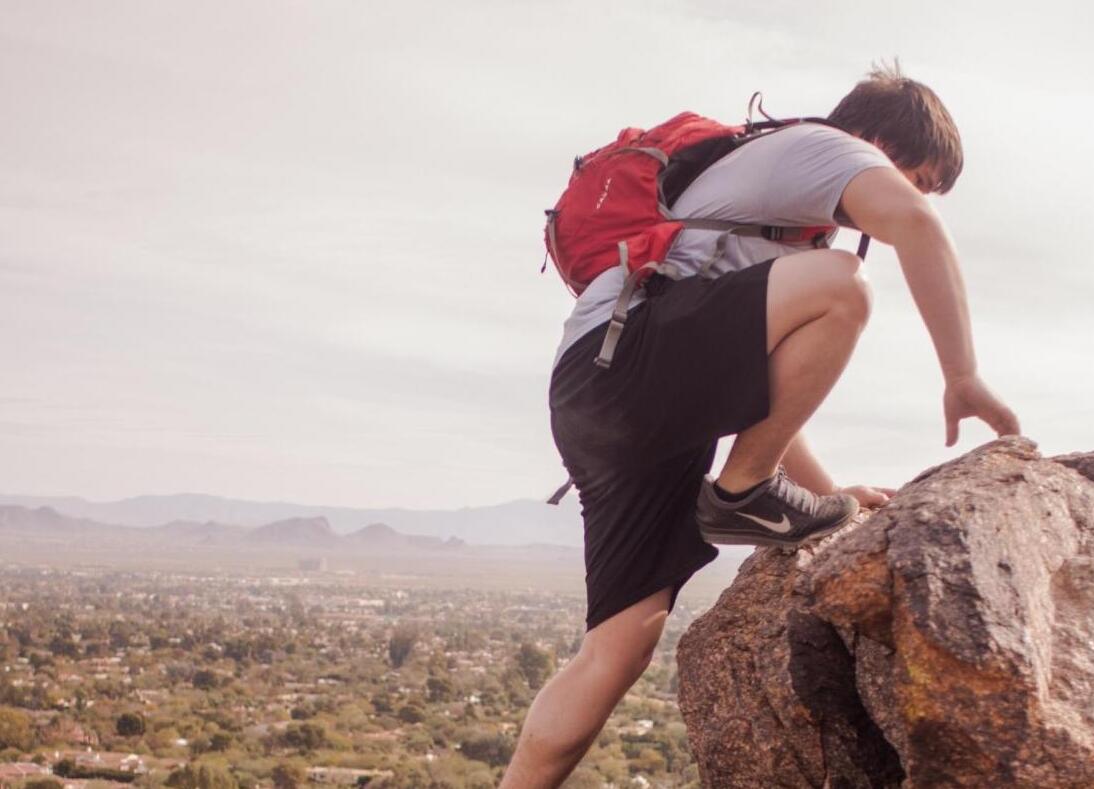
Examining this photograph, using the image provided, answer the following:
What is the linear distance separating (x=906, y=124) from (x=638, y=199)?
1.03m

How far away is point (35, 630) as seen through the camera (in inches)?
3125

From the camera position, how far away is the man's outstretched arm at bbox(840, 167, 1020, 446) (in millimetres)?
4223

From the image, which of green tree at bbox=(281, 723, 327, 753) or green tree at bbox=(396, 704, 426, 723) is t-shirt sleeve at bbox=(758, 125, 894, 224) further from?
green tree at bbox=(396, 704, 426, 723)

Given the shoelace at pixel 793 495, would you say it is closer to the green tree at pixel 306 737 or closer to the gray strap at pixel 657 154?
the gray strap at pixel 657 154

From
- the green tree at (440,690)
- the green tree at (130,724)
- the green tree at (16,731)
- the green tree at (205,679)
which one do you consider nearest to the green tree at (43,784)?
the green tree at (16,731)

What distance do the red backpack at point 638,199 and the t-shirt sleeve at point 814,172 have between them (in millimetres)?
145

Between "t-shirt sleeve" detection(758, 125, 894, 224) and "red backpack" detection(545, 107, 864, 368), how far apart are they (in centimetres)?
14

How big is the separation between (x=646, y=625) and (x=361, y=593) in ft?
471

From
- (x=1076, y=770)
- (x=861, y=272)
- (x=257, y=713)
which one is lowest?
(x=257, y=713)

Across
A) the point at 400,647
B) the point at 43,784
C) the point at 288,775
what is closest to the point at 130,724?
the point at 288,775

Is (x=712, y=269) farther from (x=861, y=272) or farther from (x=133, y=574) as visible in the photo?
(x=133, y=574)

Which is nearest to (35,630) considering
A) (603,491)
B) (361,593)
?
(361,593)

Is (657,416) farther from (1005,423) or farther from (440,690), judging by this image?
(440,690)

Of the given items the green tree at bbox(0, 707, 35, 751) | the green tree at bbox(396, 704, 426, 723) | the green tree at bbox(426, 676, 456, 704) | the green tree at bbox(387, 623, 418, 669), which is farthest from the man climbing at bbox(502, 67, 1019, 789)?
the green tree at bbox(387, 623, 418, 669)
